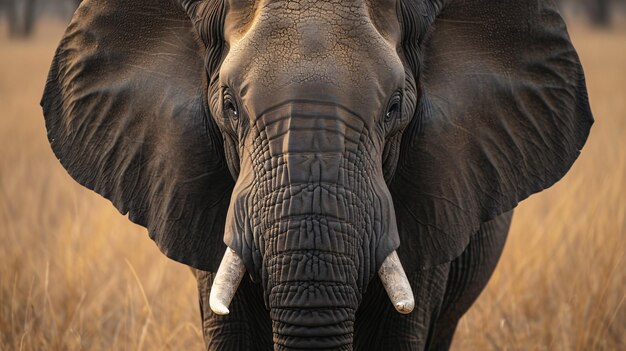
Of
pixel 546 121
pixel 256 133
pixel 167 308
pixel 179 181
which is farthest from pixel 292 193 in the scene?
pixel 167 308

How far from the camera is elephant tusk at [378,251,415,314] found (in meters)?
2.58

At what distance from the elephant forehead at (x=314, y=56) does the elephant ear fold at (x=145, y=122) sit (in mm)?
408

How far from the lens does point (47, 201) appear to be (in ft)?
27.2

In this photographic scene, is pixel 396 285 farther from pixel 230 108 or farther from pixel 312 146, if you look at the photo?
pixel 230 108

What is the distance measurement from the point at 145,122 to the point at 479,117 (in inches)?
39.5

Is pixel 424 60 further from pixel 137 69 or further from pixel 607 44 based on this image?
pixel 607 44

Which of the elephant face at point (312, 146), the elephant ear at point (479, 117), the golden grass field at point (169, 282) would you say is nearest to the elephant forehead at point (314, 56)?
the elephant face at point (312, 146)

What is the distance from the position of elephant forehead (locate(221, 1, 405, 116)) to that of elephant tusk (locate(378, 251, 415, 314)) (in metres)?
0.39

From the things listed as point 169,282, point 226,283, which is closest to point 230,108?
point 226,283

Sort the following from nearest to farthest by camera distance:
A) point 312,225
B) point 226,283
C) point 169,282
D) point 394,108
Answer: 1. point 312,225
2. point 226,283
3. point 394,108
4. point 169,282

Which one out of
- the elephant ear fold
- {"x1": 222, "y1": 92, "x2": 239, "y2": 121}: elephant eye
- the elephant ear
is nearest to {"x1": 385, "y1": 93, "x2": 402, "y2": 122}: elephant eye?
the elephant ear

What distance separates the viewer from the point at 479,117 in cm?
333

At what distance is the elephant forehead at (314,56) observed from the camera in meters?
2.64

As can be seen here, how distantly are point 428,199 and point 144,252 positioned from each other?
11.3ft
